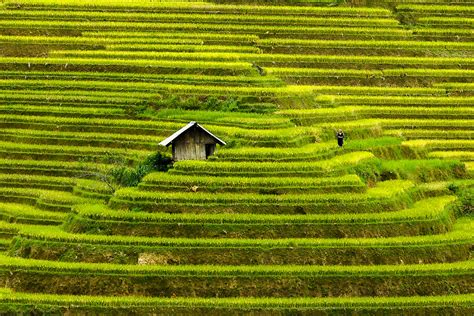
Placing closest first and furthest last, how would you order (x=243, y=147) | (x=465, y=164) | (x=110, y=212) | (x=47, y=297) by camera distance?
(x=47, y=297), (x=110, y=212), (x=243, y=147), (x=465, y=164)

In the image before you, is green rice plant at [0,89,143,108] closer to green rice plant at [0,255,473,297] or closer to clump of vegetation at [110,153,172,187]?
clump of vegetation at [110,153,172,187]

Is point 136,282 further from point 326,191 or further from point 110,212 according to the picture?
point 326,191

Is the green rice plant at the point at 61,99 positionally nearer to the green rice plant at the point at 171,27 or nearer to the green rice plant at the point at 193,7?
the green rice plant at the point at 171,27

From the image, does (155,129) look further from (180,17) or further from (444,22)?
(444,22)

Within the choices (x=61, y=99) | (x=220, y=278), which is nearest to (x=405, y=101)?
(x=61, y=99)

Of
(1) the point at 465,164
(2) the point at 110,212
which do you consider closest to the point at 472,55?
(1) the point at 465,164

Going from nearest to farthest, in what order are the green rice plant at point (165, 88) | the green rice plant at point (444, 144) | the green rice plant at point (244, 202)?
the green rice plant at point (244, 202)
the green rice plant at point (165, 88)
the green rice plant at point (444, 144)

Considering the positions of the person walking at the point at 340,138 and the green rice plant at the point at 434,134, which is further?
the green rice plant at the point at 434,134

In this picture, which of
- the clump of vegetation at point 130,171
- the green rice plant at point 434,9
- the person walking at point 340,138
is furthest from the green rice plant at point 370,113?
the green rice plant at point 434,9
